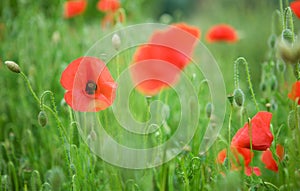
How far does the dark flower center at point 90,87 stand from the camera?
118 cm

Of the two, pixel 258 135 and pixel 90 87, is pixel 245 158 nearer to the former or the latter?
pixel 258 135

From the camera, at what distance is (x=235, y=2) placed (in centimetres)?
539

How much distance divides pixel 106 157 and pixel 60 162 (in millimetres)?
312

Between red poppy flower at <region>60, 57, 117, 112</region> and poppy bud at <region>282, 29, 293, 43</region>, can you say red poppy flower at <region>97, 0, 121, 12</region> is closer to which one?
red poppy flower at <region>60, 57, 117, 112</region>

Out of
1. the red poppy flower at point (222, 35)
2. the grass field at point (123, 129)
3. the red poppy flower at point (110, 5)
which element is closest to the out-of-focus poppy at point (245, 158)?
the grass field at point (123, 129)

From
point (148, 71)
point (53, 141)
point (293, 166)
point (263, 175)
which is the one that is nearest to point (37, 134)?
point (53, 141)

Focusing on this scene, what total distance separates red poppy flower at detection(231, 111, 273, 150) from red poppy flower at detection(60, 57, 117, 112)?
319 millimetres

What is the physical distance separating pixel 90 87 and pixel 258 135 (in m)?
0.42

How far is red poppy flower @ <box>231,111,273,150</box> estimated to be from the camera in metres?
1.12

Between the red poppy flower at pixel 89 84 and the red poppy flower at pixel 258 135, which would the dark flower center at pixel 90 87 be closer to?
the red poppy flower at pixel 89 84

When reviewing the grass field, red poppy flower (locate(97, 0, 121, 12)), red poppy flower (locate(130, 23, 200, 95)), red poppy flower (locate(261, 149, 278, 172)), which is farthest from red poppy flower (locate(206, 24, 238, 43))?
red poppy flower (locate(261, 149, 278, 172))

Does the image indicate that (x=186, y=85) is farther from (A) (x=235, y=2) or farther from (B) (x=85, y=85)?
(A) (x=235, y=2)

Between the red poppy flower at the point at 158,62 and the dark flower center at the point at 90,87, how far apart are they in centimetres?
37

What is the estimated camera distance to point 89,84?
3.90 ft
